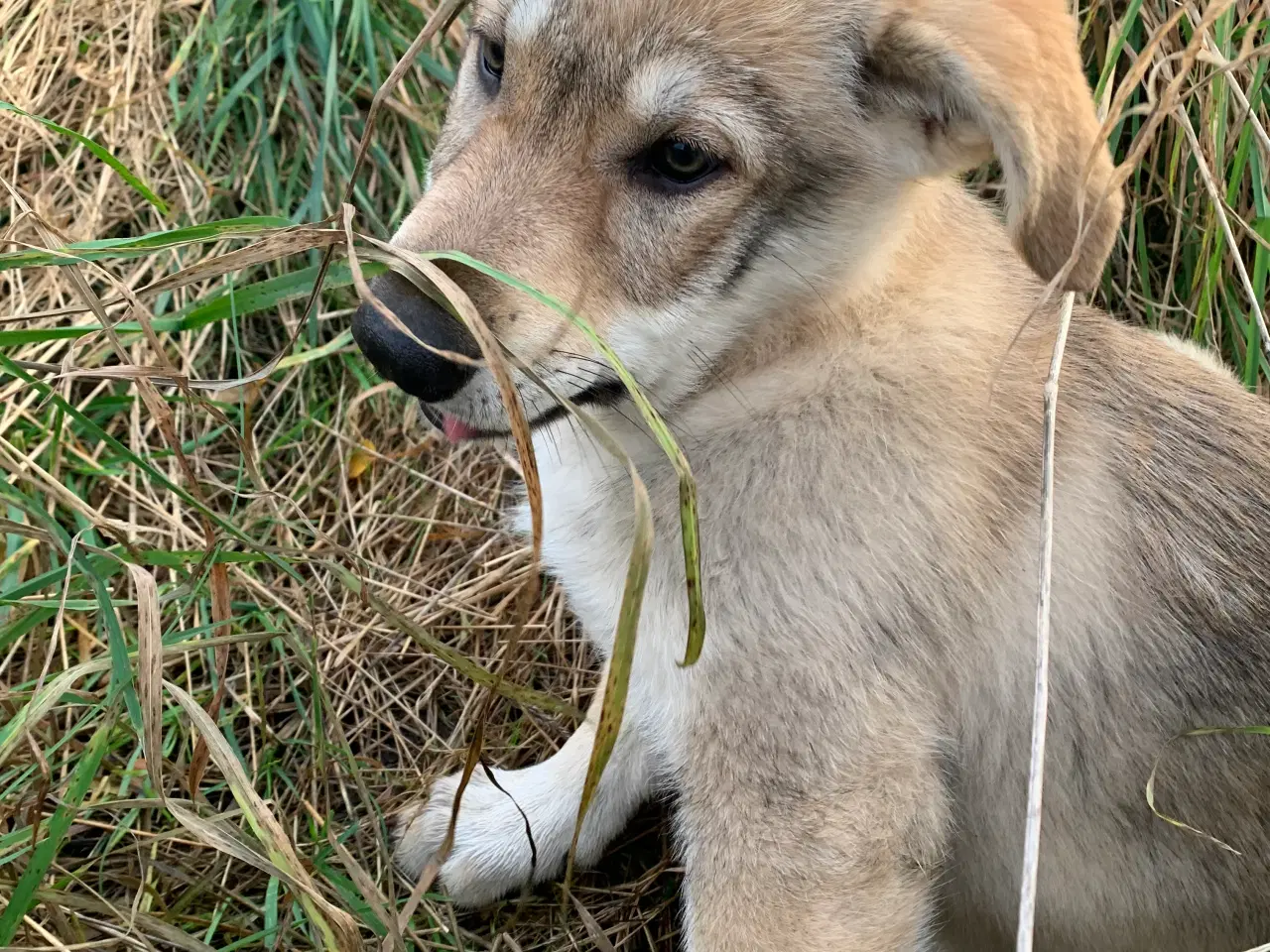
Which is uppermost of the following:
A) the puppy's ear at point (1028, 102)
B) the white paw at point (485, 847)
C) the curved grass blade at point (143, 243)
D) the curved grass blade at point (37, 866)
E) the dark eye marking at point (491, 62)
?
the puppy's ear at point (1028, 102)

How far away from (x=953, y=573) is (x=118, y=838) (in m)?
1.82

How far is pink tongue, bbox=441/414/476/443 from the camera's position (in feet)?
6.45

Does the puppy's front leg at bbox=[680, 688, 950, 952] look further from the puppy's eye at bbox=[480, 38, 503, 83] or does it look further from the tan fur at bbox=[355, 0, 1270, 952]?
the puppy's eye at bbox=[480, 38, 503, 83]

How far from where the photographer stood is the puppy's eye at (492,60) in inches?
80.4

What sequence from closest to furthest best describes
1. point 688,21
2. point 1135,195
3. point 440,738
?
point 688,21 → point 440,738 → point 1135,195

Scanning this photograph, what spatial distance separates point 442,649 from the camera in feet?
6.46

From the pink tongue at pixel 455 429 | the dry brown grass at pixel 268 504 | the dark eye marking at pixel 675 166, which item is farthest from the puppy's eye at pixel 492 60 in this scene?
the dry brown grass at pixel 268 504

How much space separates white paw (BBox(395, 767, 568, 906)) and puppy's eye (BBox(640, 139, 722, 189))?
141 centimetres

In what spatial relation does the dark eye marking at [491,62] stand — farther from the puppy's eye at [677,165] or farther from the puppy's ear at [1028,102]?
the puppy's ear at [1028,102]

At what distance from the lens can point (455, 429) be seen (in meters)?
2.02

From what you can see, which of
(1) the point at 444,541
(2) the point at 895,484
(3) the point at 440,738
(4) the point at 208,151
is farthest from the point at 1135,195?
(4) the point at 208,151

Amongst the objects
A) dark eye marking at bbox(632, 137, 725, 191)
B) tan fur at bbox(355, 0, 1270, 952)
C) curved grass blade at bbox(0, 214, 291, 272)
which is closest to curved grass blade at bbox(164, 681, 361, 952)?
tan fur at bbox(355, 0, 1270, 952)

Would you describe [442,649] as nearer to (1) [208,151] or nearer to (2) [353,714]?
(2) [353,714]

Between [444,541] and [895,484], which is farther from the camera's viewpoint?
[444,541]
